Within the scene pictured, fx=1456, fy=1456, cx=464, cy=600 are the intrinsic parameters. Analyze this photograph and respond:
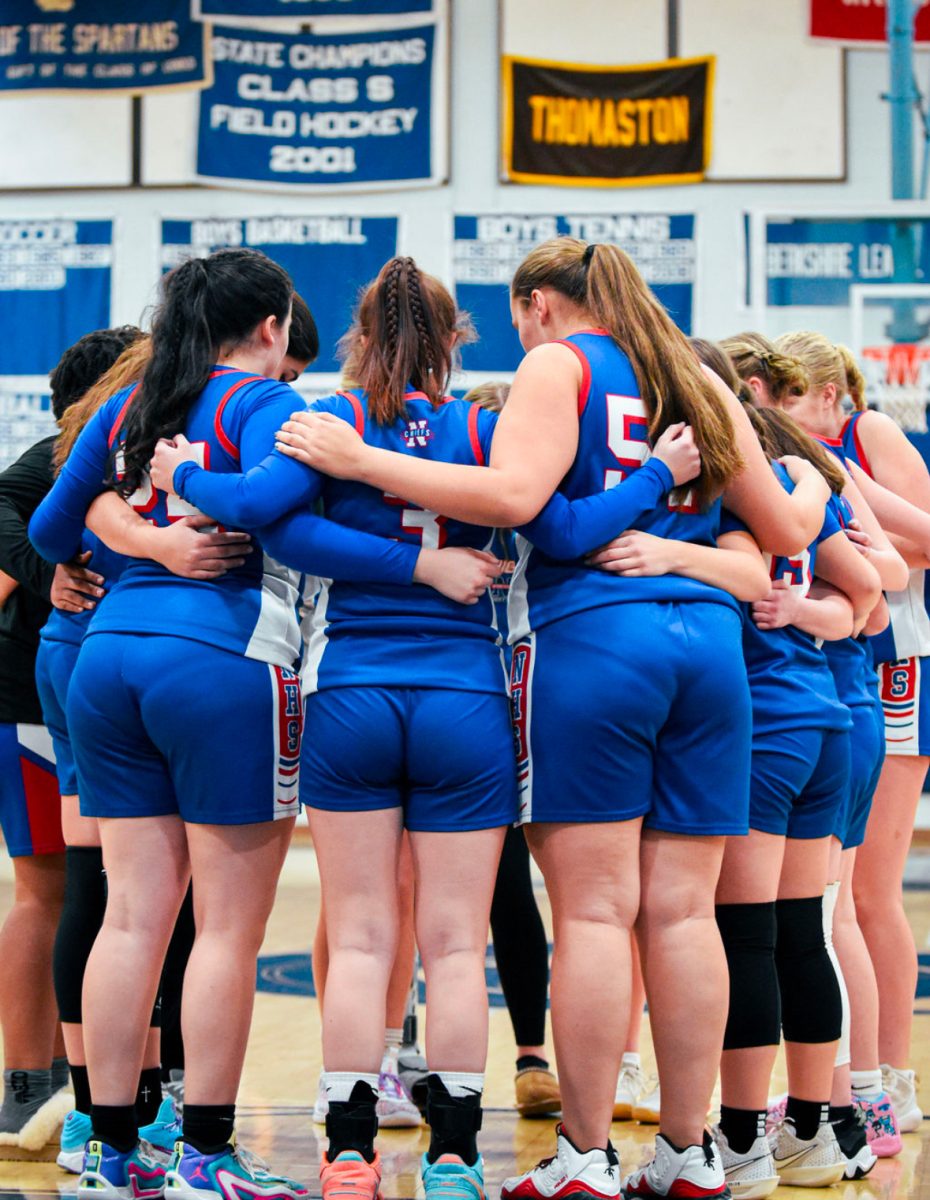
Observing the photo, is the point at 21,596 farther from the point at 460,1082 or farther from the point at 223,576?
the point at 460,1082

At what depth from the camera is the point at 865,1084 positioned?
10.1ft

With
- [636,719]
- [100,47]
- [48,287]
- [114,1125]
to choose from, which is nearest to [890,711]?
[636,719]

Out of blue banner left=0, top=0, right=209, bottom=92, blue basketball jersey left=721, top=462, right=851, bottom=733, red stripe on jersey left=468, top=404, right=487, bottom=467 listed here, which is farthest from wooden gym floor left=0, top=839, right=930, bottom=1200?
blue banner left=0, top=0, right=209, bottom=92

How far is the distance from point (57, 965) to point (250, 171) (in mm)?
7161

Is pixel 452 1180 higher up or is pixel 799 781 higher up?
pixel 799 781

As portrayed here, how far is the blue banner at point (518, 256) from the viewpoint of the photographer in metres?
8.88

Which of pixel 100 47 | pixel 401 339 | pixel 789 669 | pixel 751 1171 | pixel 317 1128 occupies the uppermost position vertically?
pixel 100 47

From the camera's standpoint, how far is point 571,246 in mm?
2678

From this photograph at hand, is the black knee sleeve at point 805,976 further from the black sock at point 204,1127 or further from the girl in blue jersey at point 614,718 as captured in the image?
the black sock at point 204,1127

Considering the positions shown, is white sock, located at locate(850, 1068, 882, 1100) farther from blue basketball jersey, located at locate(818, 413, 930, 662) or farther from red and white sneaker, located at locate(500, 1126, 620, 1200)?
blue basketball jersey, located at locate(818, 413, 930, 662)

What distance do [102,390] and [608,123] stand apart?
6.62m

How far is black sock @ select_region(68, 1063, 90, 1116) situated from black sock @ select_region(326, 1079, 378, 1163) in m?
0.75

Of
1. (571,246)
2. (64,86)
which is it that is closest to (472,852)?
(571,246)

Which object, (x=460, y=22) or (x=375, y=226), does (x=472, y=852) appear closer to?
(x=375, y=226)
